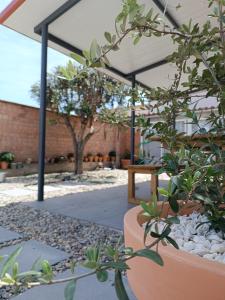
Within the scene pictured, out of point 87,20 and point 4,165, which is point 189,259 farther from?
point 4,165

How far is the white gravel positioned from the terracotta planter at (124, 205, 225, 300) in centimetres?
A: 22

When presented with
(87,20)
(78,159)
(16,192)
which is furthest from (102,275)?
(78,159)

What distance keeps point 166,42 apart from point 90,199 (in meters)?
3.12

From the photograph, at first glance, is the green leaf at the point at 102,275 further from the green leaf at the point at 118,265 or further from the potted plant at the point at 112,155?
the potted plant at the point at 112,155

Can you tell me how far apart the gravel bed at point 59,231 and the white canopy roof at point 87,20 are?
1.90 meters

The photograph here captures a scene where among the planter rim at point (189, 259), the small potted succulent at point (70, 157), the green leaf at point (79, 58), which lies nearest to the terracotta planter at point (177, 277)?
the planter rim at point (189, 259)

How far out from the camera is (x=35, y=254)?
2.26 metres

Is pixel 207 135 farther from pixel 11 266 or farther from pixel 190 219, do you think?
pixel 11 266

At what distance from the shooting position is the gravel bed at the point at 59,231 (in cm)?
246

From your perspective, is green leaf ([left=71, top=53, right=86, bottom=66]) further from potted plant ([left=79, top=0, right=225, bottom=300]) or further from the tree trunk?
the tree trunk

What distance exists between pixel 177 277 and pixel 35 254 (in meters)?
1.60

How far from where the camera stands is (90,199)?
4680mm

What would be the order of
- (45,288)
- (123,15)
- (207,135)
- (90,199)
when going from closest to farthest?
(123,15), (207,135), (45,288), (90,199)

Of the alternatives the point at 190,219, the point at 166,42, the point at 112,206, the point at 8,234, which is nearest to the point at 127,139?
the point at 166,42
